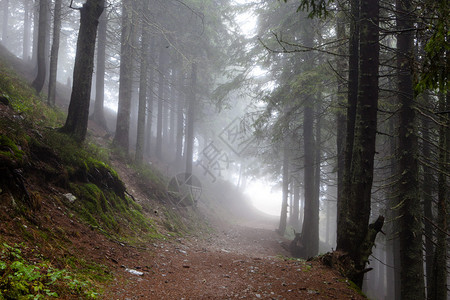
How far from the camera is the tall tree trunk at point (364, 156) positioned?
5.32 meters

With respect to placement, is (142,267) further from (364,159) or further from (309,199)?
(309,199)

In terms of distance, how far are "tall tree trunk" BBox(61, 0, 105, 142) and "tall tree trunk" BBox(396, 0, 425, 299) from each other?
8.25 metres

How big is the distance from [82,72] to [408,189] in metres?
9.51

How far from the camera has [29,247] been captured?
340 cm

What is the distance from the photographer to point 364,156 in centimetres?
541

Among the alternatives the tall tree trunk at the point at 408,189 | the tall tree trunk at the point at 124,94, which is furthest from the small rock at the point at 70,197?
the tall tree trunk at the point at 124,94

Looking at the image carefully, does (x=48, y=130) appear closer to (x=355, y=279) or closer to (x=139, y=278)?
(x=139, y=278)

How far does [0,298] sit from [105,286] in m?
1.57

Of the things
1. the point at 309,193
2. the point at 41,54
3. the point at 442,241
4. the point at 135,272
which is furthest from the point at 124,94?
the point at 442,241

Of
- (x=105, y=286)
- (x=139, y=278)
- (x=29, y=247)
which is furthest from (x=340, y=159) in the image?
(x=29, y=247)

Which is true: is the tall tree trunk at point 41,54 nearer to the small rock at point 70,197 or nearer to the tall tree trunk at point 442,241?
the small rock at point 70,197

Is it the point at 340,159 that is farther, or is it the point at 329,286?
the point at 340,159

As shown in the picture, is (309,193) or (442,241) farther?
(309,193)

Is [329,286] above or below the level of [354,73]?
below
